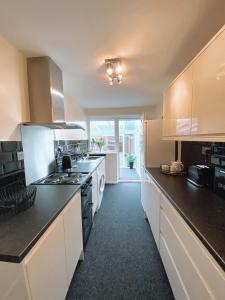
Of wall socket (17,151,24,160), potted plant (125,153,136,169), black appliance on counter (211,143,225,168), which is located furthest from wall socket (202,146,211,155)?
potted plant (125,153,136,169)

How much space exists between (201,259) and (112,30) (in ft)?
5.65

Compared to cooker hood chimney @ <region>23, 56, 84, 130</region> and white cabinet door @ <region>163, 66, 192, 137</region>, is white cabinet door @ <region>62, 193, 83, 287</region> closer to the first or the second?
cooker hood chimney @ <region>23, 56, 84, 130</region>

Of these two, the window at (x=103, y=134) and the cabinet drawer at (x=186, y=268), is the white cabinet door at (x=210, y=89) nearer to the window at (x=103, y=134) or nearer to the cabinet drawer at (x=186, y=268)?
the cabinet drawer at (x=186, y=268)

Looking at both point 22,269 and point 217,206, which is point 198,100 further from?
point 22,269

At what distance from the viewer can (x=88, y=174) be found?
2166 mm

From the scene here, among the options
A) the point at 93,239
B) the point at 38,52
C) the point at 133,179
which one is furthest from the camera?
the point at 133,179

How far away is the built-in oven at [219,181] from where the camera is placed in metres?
1.29

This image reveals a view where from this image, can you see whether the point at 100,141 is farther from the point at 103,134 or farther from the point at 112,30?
the point at 112,30

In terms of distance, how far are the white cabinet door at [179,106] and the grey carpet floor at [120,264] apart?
4.70 feet

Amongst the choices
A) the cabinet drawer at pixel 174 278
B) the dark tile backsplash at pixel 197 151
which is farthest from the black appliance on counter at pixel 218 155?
the cabinet drawer at pixel 174 278

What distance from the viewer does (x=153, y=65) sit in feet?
6.44

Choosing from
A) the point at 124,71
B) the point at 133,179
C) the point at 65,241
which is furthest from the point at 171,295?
the point at 133,179

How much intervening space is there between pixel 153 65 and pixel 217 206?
1700mm

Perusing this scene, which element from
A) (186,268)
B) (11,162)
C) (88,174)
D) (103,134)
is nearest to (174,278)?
(186,268)
